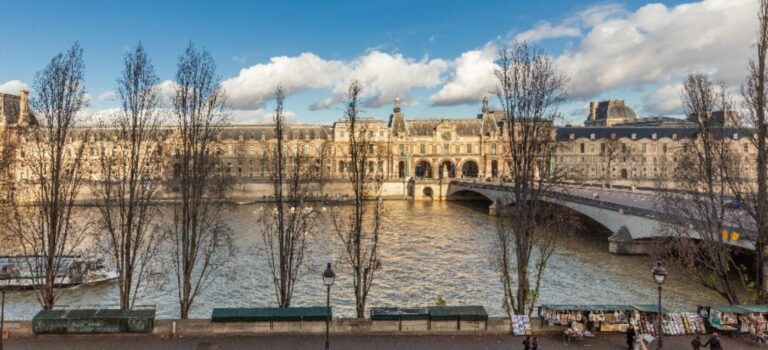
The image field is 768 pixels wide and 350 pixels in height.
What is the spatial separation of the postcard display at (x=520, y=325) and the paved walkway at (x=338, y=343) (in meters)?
0.36

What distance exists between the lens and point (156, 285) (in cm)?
3747

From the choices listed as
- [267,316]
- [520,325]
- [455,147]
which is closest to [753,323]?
[520,325]

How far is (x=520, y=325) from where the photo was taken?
797 inches

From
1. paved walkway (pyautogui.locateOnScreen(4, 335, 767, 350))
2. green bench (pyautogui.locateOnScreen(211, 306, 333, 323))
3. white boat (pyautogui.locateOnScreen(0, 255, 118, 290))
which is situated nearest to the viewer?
paved walkway (pyautogui.locateOnScreen(4, 335, 767, 350))

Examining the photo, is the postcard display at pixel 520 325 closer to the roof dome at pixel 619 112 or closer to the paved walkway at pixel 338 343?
the paved walkway at pixel 338 343

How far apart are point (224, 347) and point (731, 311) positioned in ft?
58.3

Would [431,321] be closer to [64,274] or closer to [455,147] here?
[64,274]

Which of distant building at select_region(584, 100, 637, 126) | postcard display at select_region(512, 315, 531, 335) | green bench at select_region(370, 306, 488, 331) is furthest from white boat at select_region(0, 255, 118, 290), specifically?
distant building at select_region(584, 100, 637, 126)

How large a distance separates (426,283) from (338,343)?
66.7 feet

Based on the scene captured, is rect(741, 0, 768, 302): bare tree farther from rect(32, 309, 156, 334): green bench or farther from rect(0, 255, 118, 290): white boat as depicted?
rect(0, 255, 118, 290): white boat

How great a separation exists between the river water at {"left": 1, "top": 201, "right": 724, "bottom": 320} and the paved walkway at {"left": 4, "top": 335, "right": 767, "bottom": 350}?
12.0 meters

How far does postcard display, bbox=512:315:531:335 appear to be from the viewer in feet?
66.1

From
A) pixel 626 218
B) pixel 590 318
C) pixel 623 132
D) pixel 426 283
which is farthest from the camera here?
pixel 623 132

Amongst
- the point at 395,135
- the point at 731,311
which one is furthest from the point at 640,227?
the point at 395,135
